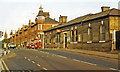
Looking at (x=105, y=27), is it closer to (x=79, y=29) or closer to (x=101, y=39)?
(x=101, y=39)

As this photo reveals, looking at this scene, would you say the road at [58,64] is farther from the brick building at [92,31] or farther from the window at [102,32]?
the window at [102,32]

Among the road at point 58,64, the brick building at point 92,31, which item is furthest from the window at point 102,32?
the road at point 58,64

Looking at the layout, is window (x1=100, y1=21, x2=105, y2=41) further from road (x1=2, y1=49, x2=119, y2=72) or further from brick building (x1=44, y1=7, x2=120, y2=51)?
road (x1=2, y1=49, x2=119, y2=72)

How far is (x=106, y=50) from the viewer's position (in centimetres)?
3503

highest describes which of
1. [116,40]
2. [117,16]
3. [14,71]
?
[117,16]

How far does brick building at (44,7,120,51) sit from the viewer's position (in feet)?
117

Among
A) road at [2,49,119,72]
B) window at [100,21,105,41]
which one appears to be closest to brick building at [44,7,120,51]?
window at [100,21,105,41]

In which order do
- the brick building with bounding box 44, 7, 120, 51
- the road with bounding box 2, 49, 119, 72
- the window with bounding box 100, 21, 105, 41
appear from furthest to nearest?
the window with bounding box 100, 21, 105, 41
the brick building with bounding box 44, 7, 120, 51
the road with bounding box 2, 49, 119, 72

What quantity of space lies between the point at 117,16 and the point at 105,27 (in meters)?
2.54

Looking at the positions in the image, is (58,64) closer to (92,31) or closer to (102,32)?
(102,32)

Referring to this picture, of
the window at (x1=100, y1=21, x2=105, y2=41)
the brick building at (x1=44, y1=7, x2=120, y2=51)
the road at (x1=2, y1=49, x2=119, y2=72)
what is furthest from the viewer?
the window at (x1=100, y1=21, x2=105, y2=41)

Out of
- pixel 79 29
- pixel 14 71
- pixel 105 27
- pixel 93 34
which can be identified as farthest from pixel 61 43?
pixel 14 71

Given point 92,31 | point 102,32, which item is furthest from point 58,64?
point 92,31

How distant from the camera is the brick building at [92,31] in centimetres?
3575
